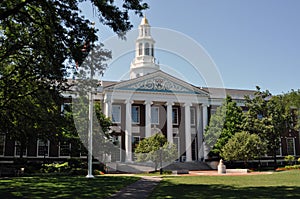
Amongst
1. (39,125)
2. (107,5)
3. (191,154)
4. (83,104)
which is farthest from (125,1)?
(191,154)

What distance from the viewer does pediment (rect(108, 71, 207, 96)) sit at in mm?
39812

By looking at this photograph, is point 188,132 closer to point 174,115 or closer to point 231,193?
point 174,115

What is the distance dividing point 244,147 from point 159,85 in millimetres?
14175

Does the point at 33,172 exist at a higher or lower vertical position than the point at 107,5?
lower

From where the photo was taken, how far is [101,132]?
30.8 metres

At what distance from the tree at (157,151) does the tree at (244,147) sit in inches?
255

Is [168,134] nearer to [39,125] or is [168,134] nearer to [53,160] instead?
[53,160]

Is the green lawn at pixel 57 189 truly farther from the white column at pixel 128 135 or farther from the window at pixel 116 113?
the window at pixel 116 113

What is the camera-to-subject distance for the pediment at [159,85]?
39.8m

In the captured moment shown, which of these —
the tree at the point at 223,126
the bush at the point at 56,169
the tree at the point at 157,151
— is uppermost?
the tree at the point at 223,126

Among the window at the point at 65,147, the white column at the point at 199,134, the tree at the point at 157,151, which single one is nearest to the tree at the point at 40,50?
the window at the point at 65,147

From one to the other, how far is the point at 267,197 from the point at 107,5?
8893mm

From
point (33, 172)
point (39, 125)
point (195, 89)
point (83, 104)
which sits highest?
point (195, 89)

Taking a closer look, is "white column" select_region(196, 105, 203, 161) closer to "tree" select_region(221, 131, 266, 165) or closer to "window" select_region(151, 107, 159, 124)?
"window" select_region(151, 107, 159, 124)
